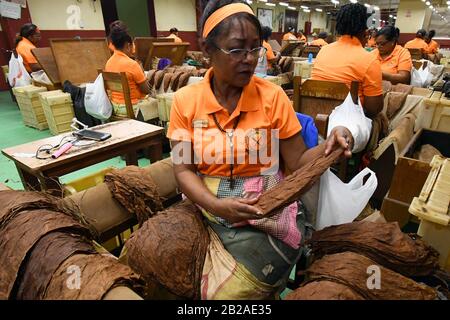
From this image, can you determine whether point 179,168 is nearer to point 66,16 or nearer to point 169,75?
point 169,75

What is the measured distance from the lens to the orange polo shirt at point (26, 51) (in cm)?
463

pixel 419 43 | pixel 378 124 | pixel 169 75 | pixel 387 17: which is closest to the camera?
pixel 378 124

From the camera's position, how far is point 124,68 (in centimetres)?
306

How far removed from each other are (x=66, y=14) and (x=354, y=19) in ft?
26.8

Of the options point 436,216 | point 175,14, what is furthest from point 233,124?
point 175,14

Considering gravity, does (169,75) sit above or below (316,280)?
above

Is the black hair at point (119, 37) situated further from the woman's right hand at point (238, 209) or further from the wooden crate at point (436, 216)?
the wooden crate at point (436, 216)

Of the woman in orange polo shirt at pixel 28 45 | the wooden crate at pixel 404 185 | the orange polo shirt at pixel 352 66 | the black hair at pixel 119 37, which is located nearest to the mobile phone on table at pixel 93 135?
the black hair at pixel 119 37

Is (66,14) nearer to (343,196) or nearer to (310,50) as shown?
(310,50)

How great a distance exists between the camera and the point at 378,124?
2199mm

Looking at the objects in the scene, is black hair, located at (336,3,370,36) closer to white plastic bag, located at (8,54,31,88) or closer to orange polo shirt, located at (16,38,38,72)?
orange polo shirt, located at (16,38,38,72)

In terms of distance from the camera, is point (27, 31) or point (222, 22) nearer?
point (222, 22)
